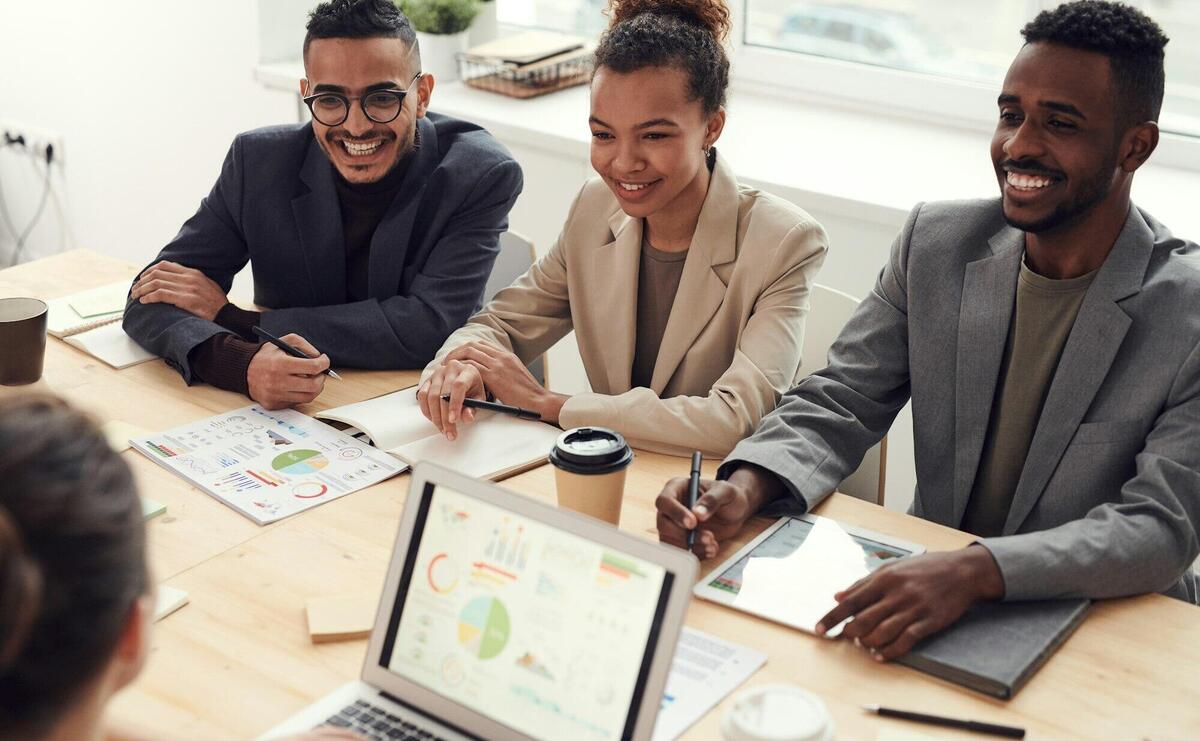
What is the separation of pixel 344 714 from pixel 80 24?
3.63 metres

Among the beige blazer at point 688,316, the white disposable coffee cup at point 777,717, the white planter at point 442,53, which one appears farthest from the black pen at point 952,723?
the white planter at point 442,53

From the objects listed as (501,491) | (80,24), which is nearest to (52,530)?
A: (501,491)

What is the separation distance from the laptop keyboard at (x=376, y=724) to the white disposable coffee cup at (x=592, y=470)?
1.29 feet

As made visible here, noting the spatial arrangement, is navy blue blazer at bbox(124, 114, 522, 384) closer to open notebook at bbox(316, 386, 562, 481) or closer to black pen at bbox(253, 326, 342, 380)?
black pen at bbox(253, 326, 342, 380)

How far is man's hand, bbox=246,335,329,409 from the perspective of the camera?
1909 mm

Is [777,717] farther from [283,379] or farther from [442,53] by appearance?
[442,53]

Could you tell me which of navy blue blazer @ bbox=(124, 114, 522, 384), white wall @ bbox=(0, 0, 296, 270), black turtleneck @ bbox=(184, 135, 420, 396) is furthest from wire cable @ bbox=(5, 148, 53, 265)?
black turtleneck @ bbox=(184, 135, 420, 396)

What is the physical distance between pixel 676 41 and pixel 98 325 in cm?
115

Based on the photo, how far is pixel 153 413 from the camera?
191cm

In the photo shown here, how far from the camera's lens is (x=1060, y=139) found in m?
1.67

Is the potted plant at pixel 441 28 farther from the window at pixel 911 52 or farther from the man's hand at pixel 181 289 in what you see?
the man's hand at pixel 181 289

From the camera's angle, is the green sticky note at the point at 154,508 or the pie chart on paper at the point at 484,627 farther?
the green sticky note at the point at 154,508

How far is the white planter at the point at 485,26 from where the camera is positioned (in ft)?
12.2

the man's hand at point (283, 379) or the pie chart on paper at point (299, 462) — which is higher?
the man's hand at point (283, 379)
